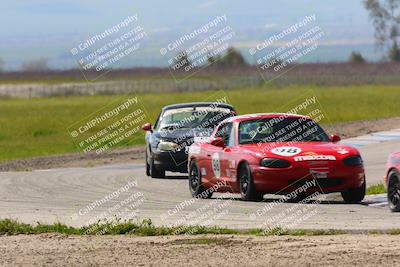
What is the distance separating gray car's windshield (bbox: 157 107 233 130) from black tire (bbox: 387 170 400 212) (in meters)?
9.83

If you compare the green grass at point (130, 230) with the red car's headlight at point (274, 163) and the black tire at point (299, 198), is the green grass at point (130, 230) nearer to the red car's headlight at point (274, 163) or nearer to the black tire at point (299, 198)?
the red car's headlight at point (274, 163)

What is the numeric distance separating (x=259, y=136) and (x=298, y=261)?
320 inches

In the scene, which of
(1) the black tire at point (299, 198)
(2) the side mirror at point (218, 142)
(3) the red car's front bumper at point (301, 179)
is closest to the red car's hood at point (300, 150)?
(3) the red car's front bumper at point (301, 179)

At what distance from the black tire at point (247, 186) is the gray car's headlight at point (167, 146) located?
7.04 metres

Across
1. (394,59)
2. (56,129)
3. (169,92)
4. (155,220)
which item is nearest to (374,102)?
(56,129)

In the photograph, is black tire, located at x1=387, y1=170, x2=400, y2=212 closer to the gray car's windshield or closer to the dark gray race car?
the dark gray race car

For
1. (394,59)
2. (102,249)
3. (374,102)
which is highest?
(102,249)

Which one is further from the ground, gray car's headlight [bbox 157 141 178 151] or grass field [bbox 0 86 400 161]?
gray car's headlight [bbox 157 141 178 151]

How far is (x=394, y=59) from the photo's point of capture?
442ft

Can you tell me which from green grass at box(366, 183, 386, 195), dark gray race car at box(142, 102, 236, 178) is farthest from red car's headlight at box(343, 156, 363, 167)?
dark gray race car at box(142, 102, 236, 178)

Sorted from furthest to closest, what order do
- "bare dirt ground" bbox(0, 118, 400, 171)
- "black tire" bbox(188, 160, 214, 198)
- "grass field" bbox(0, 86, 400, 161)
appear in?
"grass field" bbox(0, 86, 400, 161) < "bare dirt ground" bbox(0, 118, 400, 171) < "black tire" bbox(188, 160, 214, 198)

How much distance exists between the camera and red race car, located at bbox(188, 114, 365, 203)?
18.3m

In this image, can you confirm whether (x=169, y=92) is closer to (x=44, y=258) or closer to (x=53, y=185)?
(x=53, y=185)

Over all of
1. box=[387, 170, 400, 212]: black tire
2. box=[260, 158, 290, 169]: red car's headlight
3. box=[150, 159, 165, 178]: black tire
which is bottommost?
box=[150, 159, 165, 178]: black tire
